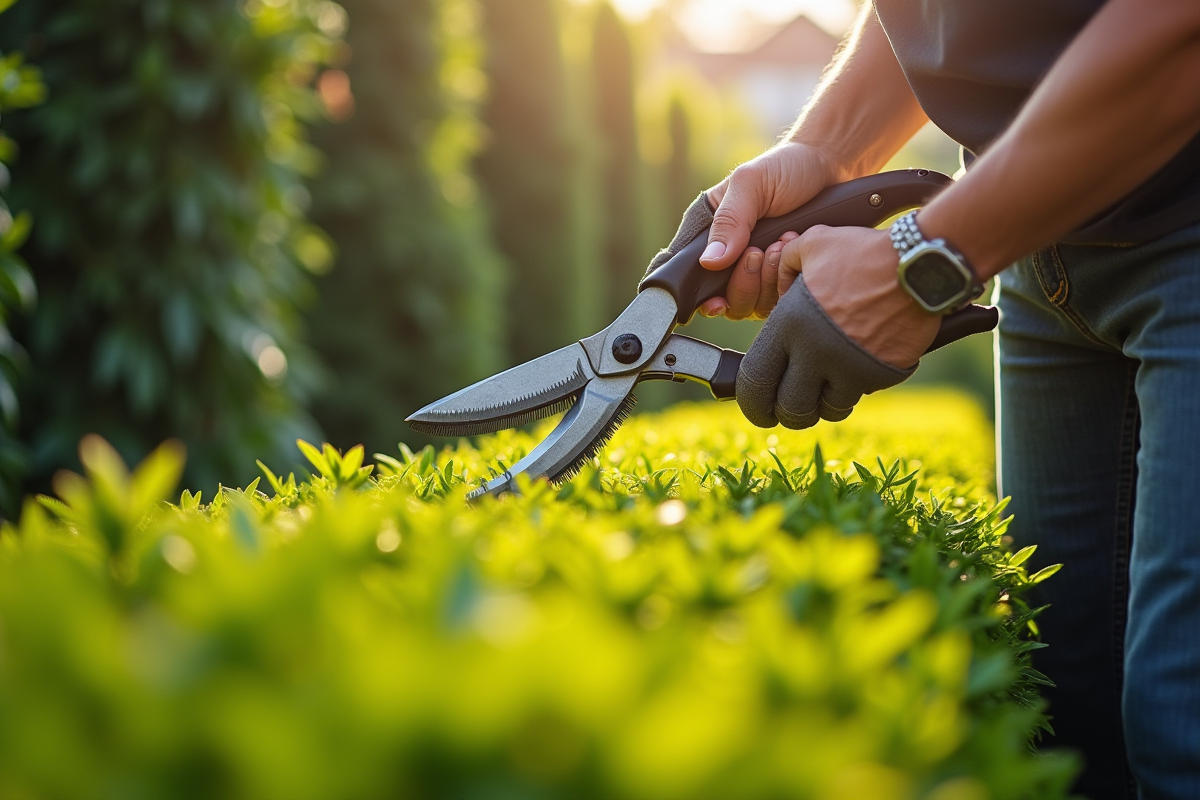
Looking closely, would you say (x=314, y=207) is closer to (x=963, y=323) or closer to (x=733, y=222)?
(x=733, y=222)

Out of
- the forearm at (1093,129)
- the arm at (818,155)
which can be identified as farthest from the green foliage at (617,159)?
the forearm at (1093,129)

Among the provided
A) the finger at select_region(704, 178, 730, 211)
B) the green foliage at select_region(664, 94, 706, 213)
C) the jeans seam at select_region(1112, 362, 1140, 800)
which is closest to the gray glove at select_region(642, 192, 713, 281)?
the finger at select_region(704, 178, 730, 211)

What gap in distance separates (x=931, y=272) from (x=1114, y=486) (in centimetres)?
78

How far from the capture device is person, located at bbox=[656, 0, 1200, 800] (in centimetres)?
152

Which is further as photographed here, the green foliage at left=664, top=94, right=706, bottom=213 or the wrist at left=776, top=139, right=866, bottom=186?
the green foliage at left=664, top=94, right=706, bottom=213

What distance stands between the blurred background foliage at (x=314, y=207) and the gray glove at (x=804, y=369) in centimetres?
132

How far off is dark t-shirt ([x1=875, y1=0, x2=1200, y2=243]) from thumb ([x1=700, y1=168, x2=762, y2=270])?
430 millimetres

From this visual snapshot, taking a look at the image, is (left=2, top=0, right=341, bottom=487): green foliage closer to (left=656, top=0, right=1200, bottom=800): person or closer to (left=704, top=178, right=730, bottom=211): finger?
(left=704, top=178, right=730, bottom=211): finger

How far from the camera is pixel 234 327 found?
16.3ft

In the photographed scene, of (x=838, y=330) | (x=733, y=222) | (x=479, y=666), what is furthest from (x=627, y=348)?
(x=479, y=666)

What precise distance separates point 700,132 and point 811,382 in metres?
16.8

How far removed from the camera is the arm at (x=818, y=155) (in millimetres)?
2160

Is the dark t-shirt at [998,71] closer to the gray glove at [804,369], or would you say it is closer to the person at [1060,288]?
the person at [1060,288]

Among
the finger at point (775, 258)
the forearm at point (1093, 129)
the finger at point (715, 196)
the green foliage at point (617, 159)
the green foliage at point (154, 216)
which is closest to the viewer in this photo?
the forearm at point (1093, 129)
